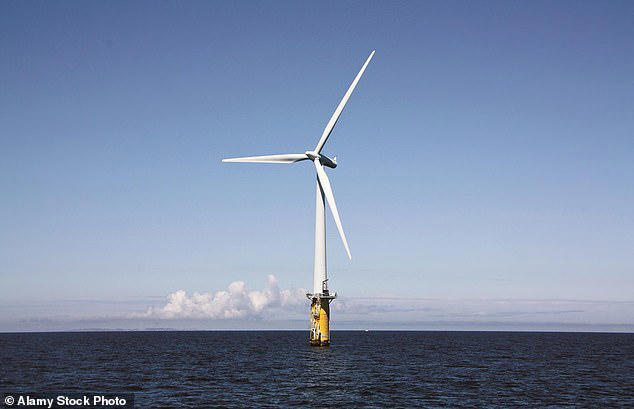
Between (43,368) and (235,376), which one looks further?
(43,368)

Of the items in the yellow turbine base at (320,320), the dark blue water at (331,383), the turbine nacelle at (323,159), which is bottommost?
the dark blue water at (331,383)

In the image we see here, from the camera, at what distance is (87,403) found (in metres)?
55.6

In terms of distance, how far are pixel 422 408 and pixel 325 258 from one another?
60.1 m

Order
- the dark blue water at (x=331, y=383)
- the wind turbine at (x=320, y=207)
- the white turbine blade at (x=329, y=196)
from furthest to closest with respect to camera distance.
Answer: the wind turbine at (x=320, y=207) → the white turbine blade at (x=329, y=196) → the dark blue water at (x=331, y=383)

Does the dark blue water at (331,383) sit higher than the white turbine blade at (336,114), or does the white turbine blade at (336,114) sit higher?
the white turbine blade at (336,114)

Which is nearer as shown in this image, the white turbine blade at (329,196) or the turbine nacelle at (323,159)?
the white turbine blade at (329,196)

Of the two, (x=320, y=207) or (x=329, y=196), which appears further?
(x=320, y=207)

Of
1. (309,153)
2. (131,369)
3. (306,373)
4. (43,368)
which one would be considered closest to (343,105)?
(309,153)

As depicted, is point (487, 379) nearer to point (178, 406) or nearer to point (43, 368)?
point (178, 406)

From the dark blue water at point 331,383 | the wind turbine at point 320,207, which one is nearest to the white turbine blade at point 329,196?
the wind turbine at point 320,207

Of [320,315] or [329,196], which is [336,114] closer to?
[329,196]

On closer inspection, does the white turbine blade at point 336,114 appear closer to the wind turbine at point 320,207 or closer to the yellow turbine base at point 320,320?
the wind turbine at point 320,207

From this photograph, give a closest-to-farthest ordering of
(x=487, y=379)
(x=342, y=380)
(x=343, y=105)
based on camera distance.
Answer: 1. (x=342, y=380)
2. (x=487, y=379)
3. (x=343, y=105)

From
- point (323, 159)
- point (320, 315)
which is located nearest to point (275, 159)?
point (323, 159)
